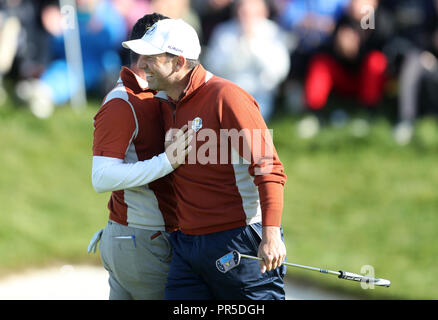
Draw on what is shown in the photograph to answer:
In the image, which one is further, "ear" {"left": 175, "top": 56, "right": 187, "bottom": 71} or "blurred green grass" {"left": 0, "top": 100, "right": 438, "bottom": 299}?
"blurred green grass" {"left": 0, "top": 100, "right": 438, "bottom": 299}

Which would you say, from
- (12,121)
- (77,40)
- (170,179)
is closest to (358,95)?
(77,40)

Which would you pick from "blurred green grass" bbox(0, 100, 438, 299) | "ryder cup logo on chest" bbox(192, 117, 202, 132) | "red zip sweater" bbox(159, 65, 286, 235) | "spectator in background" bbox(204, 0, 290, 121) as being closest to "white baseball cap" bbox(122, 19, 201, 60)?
"red zip sweater" bbox(159, 65, 286, 235)

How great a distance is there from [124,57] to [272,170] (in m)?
6.12

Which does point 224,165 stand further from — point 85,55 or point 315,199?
point 85,55

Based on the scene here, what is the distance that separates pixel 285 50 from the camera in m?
8.80

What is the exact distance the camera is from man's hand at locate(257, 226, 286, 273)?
341 cm

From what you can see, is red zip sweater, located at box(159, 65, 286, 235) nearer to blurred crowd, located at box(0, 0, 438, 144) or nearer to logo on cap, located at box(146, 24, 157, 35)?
logo on cap, located at box(146, 24, 157, 35)

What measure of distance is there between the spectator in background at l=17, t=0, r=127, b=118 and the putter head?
617cm

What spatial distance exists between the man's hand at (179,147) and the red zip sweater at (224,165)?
0.03 metres

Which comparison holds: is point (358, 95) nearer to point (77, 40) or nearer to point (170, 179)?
point (77, 40)

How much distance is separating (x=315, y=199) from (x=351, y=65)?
71.6 inches

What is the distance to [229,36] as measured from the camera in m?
8.80

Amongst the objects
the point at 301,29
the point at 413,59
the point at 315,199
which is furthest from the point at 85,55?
the point at 413,59

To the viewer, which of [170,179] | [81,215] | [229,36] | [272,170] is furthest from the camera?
[229,36]
